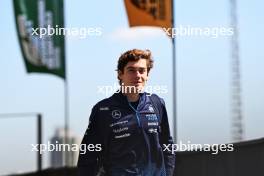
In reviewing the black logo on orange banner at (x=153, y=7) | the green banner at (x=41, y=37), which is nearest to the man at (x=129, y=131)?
the black logo on orange banner at (x=153, y=7)

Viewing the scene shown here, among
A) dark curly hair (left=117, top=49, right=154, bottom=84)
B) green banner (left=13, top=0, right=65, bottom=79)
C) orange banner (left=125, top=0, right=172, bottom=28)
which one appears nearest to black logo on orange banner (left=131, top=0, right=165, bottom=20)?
orange banner (left=125, top=0, right=172, bottom=28)

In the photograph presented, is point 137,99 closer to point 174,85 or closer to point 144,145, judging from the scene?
point 144,145

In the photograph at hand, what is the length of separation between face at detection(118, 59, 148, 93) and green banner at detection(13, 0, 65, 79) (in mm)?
4834

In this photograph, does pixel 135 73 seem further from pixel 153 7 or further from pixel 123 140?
pixel 153 7

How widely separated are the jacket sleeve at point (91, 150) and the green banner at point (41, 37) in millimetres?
4880

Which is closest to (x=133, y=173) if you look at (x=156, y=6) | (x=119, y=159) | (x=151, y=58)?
(x=119, y=159)

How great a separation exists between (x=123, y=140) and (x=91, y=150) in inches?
8.2

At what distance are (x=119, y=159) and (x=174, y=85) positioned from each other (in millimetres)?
4155

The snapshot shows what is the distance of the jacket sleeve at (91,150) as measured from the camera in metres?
3.30

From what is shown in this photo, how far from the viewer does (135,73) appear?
338 cm

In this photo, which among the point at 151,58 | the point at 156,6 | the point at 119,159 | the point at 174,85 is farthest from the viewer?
the point at 156,6

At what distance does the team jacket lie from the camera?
324cm

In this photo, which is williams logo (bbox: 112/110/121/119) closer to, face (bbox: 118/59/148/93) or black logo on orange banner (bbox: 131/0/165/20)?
face (bbox: 118/59/148/93)

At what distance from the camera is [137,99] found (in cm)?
338
